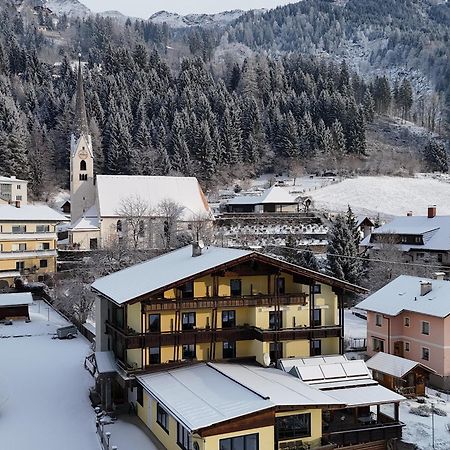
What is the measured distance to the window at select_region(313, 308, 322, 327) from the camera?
24.9 meters

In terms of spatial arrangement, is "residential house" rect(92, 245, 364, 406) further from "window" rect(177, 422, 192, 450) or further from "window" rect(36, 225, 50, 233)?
"window" rect(36, 225, 50, 233)

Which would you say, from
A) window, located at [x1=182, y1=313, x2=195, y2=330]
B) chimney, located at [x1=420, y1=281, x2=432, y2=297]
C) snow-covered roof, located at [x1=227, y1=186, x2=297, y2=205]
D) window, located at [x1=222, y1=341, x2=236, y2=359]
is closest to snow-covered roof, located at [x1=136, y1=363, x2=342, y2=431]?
window, located at [x1=222, y1=341, x2=236, y2=359]

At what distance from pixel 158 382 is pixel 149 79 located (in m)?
96.2

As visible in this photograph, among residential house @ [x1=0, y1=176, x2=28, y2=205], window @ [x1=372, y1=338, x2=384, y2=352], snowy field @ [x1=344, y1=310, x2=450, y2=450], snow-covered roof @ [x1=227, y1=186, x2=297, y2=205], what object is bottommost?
snowy field @ [x1=344, y1=310, x2=450, y2=450]

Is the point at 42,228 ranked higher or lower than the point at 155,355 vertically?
higher

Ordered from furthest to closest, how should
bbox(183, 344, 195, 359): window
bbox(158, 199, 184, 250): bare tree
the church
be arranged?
the church, bbox(158, 199, 184, 250): bare tree, bbox(183, 344, 195, 359): window

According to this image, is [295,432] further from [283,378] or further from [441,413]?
[441,413]

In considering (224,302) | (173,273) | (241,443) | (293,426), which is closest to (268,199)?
(173,273)

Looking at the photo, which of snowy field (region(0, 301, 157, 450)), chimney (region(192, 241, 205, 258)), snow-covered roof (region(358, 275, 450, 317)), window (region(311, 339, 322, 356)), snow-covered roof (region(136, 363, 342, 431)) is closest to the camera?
snow-covered roof (region(136, 363, 342, 431))

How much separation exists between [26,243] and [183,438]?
37.7 meters

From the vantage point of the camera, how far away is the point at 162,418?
67.5 ft

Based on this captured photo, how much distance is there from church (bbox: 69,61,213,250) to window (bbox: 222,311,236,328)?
3416 centimetres

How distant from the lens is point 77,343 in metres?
34.5

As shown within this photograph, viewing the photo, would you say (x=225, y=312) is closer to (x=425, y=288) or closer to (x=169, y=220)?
(x=425, y=288)
